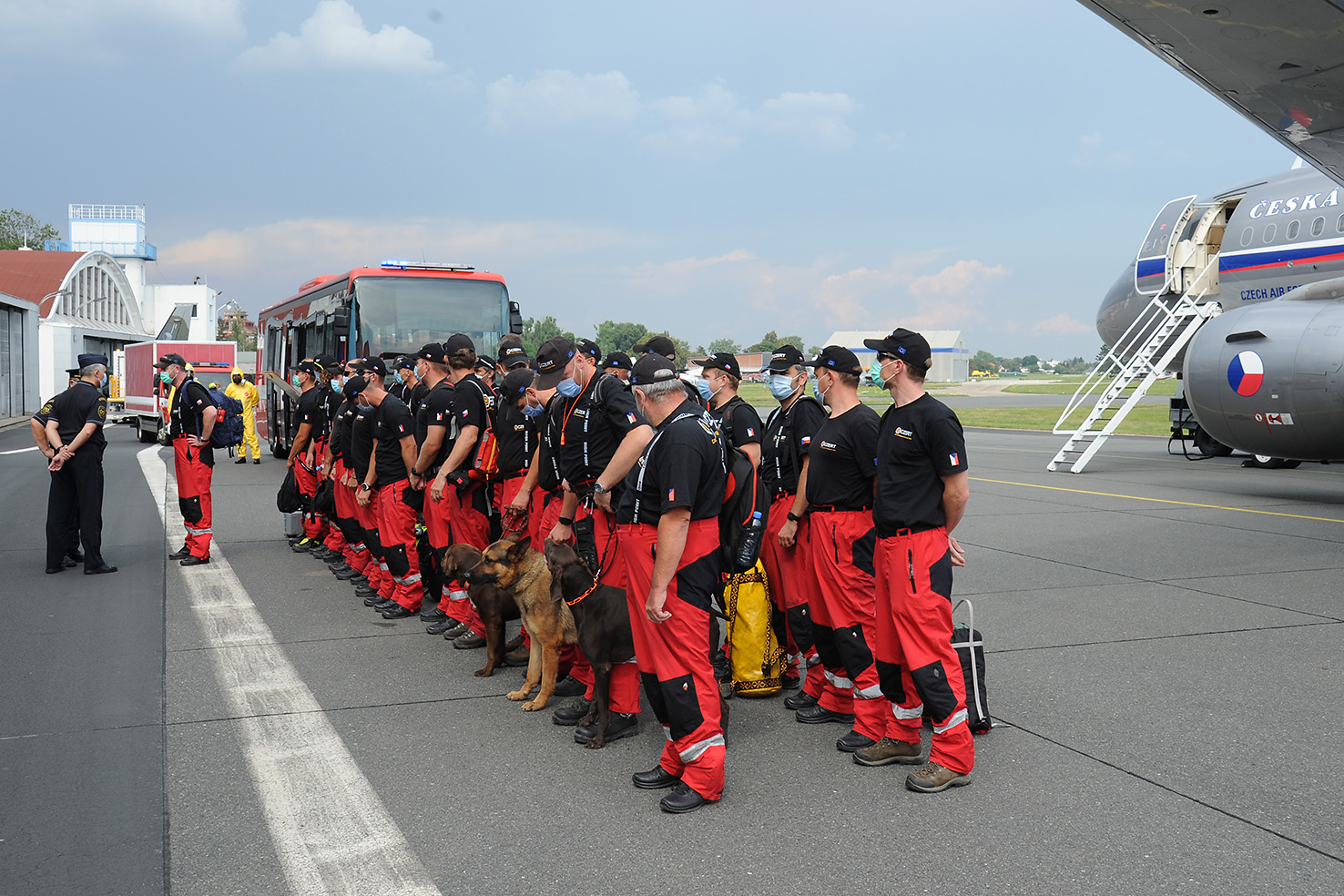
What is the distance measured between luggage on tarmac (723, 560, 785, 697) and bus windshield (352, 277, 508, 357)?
1125cm

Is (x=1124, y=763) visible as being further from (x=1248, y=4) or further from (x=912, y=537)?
(x=1248, y=4)

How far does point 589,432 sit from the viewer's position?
19.1ft

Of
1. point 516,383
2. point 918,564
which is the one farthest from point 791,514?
point 516,383

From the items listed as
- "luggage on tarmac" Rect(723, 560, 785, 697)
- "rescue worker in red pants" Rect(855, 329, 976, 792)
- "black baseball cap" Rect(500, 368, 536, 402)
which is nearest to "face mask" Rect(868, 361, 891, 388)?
"rescue worker in red pants" Rect(855, 329, 976, 792)

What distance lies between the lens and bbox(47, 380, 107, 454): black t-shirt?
375 inches

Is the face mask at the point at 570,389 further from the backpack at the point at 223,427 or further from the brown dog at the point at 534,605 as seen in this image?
the backpack at the point at 223,427

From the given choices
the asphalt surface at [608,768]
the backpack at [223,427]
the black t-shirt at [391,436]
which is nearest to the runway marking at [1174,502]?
the asphalt surface at [608,768]

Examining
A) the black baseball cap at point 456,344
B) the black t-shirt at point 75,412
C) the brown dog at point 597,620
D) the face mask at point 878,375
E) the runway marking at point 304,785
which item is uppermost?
the black baseball cap at point 456,344

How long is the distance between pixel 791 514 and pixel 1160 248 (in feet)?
63.9

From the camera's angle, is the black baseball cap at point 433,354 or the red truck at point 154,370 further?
the red truck at point 154,370

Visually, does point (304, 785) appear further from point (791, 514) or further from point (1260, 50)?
point (1260, 50)

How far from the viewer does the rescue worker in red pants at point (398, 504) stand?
8.01 meters

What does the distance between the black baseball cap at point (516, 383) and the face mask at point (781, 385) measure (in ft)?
5.49

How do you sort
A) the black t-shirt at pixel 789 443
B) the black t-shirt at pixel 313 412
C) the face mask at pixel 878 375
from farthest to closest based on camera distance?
the black t-shirt at pixel 313 412
the black t-shirt at pixel 789 443
the face mask at pixel 878 375
